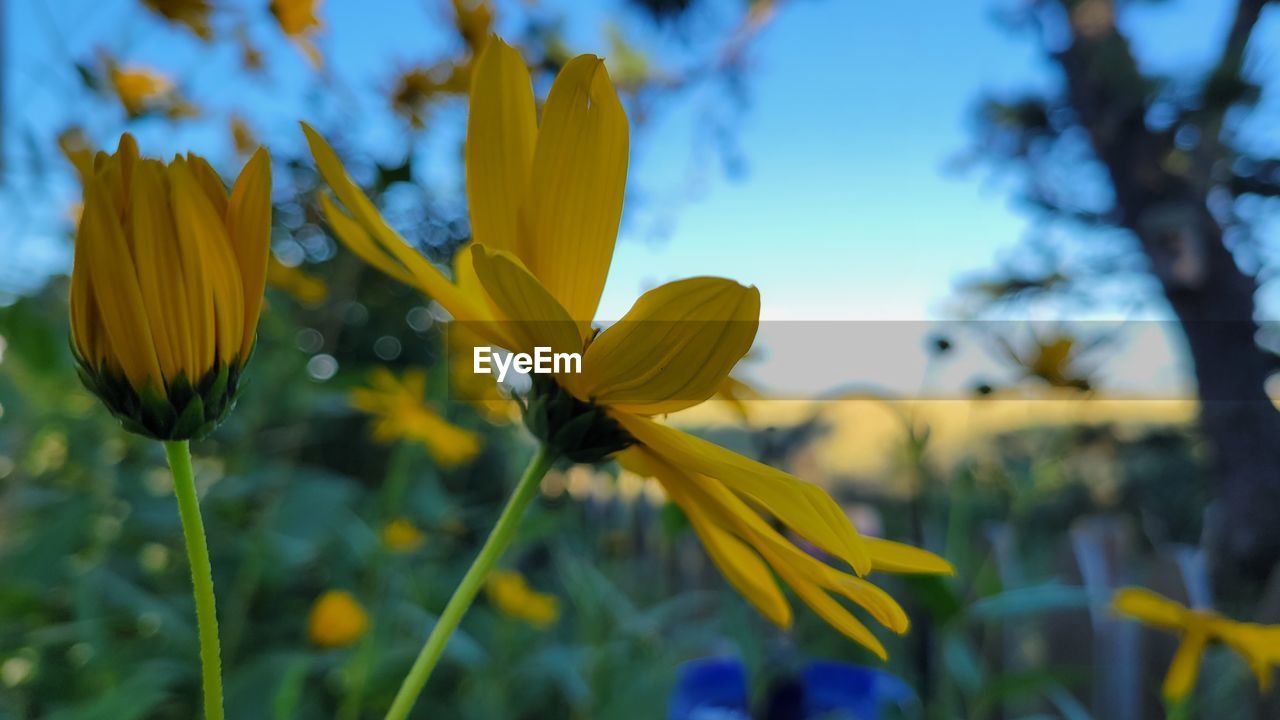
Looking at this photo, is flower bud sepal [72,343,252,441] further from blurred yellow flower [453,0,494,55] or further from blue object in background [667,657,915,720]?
blue object in background [667,657,915,720]

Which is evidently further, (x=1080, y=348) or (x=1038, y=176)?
(x=1038, y=176)

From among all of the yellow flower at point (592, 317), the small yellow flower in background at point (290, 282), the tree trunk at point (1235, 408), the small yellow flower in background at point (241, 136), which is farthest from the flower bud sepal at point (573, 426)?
the tree trunk at point (1235, 408)

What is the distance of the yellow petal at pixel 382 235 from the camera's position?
13 cm

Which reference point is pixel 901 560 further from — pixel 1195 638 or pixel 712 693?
pixel 712 693

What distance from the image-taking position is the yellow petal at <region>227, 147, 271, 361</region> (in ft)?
0.39

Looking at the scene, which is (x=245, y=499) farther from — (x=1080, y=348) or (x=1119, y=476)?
(x=1119, y=476)

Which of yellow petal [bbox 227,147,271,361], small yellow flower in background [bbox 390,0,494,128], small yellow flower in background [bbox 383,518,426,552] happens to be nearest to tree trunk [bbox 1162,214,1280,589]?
small yellow flower in background [bbox 383,518,426,552]

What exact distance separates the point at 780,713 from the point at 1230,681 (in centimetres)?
122

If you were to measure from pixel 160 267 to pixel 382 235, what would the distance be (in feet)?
0.11

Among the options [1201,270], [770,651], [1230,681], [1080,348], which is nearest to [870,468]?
[1201,270]

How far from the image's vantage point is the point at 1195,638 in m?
0.51

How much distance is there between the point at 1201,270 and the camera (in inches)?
82.9

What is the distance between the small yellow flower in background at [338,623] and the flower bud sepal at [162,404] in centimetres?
62

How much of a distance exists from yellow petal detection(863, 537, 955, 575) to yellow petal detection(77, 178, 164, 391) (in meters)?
0.12
